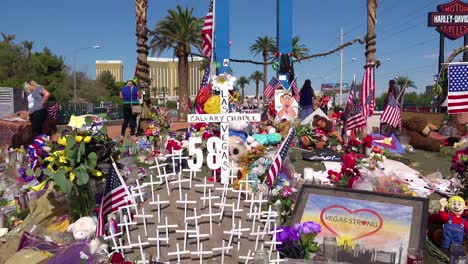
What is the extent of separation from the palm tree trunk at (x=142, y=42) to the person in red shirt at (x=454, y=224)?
10200 millimetres

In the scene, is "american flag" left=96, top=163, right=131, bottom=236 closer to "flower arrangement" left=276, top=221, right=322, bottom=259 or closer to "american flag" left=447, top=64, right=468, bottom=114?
"flower arrangement" left=276, top=221, right=322, bottom=259

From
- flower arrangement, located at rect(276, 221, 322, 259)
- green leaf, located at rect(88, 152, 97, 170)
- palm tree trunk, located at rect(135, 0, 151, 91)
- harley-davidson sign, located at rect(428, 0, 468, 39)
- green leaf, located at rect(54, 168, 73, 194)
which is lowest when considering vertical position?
flower arrangement, located at rect(276, 221, 322, 259)

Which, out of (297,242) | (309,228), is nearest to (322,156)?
(309,228)

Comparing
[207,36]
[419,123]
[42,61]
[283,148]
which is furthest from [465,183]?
[42,61]

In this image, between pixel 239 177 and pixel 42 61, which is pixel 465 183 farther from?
pixel 42 61

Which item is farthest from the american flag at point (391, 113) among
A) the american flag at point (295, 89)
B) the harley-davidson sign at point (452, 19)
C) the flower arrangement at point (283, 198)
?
the harley-davidson sign at point (452, 19)

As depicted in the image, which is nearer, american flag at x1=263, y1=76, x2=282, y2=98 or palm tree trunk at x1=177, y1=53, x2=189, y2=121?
american flag at x1=263, y1=76, x2=282, y2=98

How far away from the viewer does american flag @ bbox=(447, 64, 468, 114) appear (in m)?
6.36

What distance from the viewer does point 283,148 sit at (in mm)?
5012

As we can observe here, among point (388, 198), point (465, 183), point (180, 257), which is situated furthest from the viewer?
point (465, 183)

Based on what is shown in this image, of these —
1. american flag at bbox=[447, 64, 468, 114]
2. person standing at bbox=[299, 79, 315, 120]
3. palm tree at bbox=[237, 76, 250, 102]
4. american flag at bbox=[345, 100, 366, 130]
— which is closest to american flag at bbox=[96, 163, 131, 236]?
american flag at bbox=[447, 64, 468, 114]

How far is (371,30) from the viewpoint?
40.9 ft

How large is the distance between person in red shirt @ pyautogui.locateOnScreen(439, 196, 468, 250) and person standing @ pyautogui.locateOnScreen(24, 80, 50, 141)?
767cm

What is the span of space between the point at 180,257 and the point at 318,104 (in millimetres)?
15654
